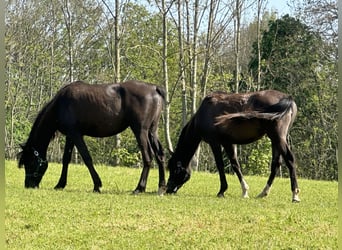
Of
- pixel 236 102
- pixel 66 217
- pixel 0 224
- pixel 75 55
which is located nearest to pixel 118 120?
pixel 236 102

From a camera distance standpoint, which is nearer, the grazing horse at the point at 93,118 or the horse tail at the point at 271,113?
the horse tail at the point at 271,113

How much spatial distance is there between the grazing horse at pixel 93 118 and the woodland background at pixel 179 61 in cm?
1253

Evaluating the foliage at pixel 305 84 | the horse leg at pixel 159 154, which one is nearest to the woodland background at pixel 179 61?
the foliage at pixel 305 84

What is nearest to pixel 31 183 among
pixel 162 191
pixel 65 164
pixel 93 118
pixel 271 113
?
pixel 65 164

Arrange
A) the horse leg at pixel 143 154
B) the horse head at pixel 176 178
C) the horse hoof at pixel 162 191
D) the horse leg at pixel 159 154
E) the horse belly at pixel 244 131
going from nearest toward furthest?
the horse belly at pixel 244 131 → the horse hoof at pixel 162 191 → the horse leg at pixel 143 154 → the horse head at pixel 176 178 → the horse leg at pixel 159 154

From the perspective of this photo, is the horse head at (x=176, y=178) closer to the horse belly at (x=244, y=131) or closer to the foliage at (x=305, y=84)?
the horse belly at (x=244, y=131)

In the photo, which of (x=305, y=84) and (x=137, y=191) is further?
(x=305, y=84)

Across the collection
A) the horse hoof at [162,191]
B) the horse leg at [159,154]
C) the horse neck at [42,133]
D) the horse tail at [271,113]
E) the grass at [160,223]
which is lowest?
the horse hoof at [162,191]

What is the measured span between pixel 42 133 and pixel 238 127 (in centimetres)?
388

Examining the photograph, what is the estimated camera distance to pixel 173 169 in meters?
11.2

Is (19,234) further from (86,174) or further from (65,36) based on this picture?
(65,36)

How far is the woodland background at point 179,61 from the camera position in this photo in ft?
87.8

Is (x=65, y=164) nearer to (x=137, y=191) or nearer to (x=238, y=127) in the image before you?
(x=137, y=191)

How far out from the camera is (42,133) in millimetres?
11109
